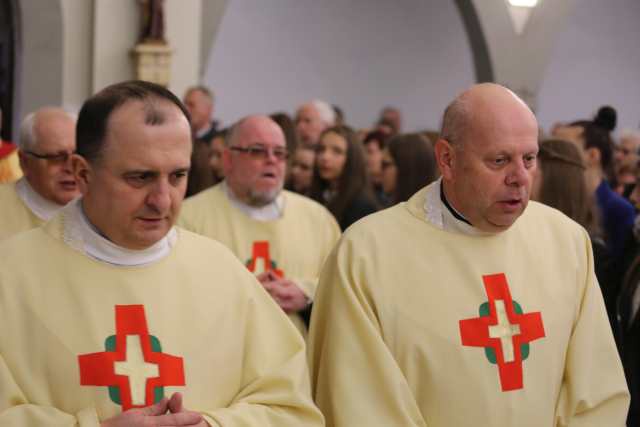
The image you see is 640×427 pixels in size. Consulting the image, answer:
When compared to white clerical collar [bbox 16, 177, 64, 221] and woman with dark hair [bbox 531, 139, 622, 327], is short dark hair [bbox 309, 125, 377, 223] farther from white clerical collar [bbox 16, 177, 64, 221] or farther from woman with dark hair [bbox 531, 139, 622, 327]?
white clerical collar [bbox 16, 177, 64, 221]

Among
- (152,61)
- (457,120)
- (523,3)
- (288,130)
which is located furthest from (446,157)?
(523,3)

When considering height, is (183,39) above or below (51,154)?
above

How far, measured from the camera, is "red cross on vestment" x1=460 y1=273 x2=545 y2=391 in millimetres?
3686

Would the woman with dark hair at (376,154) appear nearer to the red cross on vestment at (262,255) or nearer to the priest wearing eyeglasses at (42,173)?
the red cross on vestment at (262,255)

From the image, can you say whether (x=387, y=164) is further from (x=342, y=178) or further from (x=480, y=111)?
(x=480, y=111)

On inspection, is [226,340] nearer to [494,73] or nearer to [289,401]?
[289,401]

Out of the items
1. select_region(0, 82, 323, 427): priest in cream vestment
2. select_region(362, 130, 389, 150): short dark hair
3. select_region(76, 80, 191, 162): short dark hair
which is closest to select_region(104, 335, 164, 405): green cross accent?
select_region(0, 82, 323, 427): priest in cream vestment

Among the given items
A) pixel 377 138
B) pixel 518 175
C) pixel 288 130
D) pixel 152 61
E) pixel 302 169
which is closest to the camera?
pixel 518 175

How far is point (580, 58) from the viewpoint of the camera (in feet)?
60.8

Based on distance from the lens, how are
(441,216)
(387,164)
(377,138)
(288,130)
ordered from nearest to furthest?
(441,216) → (387,164) → (288,130) → (377,138)

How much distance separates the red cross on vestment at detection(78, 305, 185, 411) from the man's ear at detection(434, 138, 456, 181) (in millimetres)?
1162

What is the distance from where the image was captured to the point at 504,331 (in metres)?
3.73

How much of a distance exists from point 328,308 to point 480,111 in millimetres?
845

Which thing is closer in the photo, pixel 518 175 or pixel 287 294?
pixel 518 175
